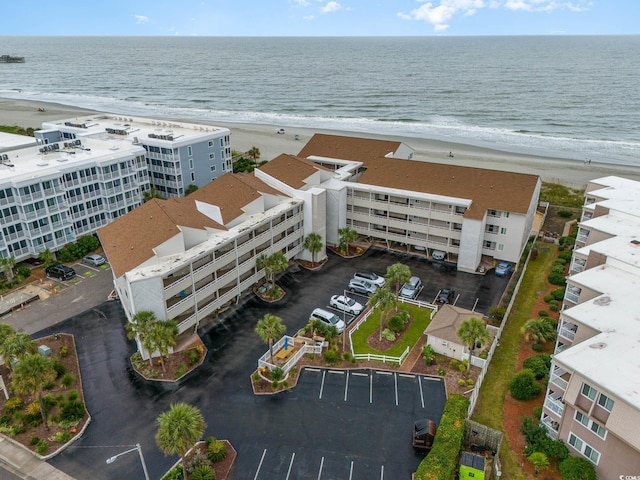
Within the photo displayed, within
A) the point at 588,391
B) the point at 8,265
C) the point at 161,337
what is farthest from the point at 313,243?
the point at 8,265

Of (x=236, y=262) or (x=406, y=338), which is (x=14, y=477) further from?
(x=406, y=338)

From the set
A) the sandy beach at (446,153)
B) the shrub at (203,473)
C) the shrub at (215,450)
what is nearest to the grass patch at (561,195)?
the sandy beach at (446,153)

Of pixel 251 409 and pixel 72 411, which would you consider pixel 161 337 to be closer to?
pixel 72 411

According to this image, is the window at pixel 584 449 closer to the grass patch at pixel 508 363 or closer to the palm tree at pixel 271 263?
the grass patch at pixel 508 363

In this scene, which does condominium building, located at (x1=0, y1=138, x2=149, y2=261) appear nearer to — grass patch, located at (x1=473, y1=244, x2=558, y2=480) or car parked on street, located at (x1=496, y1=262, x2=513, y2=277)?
car parked on street, located at (x1=496, y1=262, x2=513, y2=277)

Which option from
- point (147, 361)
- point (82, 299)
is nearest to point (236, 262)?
point (147, 361)
